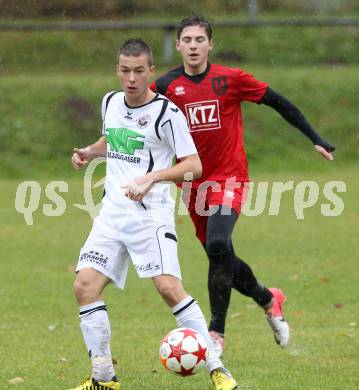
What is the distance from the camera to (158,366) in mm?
7234

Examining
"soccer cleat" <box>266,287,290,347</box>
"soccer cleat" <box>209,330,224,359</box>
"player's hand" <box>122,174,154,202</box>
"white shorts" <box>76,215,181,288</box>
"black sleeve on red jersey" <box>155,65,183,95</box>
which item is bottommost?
"soccer cleat" <box>266,287,290,347</box>

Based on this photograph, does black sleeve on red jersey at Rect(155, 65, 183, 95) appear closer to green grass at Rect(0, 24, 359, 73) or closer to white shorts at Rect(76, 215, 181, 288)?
white shorts at Rect(76, 215, 181, 288)

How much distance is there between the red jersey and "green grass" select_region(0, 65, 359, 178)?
A: 13.4 metres

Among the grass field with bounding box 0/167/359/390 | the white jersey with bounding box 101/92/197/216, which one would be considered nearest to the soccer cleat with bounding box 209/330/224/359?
the grass field with bounding box 0/167/359/390

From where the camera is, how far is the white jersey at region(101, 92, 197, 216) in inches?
249

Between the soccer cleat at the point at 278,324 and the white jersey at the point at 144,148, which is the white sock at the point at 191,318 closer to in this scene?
the white jersey at the point at 144,148

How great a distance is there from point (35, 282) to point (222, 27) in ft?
50.8

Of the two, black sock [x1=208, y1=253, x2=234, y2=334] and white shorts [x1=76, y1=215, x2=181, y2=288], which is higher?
white shorts [x1=76, y1=215, x2=181, y2=288]

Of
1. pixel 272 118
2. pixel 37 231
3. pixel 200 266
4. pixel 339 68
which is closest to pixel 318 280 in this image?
pixel 200 266

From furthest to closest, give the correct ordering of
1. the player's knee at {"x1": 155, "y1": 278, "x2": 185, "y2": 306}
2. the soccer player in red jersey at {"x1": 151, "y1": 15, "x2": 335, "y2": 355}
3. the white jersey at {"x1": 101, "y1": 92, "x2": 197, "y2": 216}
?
the soccer player in red jersey at {"x1": 151, "y1": 15, "x2": 335, "y2": 355}, the white jersey at {"x1": 101, "y1": 92, "x2": 197, "y2": 216}, the player's knee at {"x1": 155, "y1": 278, "x2": 185, "y2": 306}

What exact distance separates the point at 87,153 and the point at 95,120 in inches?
610

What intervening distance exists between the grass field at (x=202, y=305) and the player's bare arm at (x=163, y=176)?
4.50ft

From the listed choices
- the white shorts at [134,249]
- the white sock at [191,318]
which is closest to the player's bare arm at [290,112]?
the white shorts at [134,249]

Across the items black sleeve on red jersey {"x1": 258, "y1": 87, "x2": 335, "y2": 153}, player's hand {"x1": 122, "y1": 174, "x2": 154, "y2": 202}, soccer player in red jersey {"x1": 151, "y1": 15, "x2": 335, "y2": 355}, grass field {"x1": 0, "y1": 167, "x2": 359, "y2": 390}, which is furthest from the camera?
black sleeve on red jersey {"x1": 258, "y1": 87, "x2": 335, "y2": 153}
